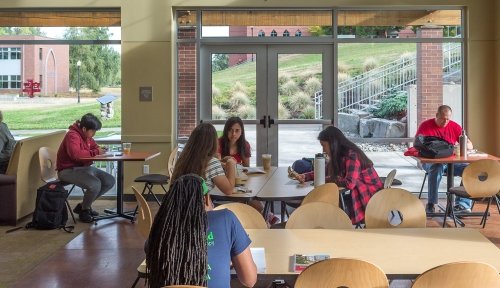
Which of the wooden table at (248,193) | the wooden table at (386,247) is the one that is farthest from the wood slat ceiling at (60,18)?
the wooden table at (386,247)

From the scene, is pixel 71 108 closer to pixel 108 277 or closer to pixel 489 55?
pixel 108 277

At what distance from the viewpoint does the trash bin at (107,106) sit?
927cm

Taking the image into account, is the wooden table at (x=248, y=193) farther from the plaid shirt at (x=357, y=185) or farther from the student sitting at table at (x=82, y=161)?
the student sitting at table at (x=82, y=161)

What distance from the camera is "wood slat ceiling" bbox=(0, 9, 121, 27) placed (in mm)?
9164

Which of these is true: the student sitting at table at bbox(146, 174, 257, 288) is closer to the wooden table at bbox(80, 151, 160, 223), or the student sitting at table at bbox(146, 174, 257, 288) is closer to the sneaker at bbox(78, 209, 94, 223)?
the wooden table at bbox(80, 151, 160, 223)

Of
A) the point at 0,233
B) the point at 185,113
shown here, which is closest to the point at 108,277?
the point at 0,233

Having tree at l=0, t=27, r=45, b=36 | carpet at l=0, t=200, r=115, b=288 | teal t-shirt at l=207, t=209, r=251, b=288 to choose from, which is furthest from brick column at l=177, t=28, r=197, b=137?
teal t-shirt at l=207, t=209, r=251, b=288

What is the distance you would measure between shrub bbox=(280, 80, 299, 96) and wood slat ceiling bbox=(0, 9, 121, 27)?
257 cm

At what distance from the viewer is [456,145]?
7.34 meters

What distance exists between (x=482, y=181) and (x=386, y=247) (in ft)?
12.1

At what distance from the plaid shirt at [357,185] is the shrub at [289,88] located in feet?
12.8

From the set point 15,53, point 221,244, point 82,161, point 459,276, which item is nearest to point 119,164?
point 82,161

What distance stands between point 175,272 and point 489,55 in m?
7.58

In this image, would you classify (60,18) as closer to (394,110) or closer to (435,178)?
(394,110)
